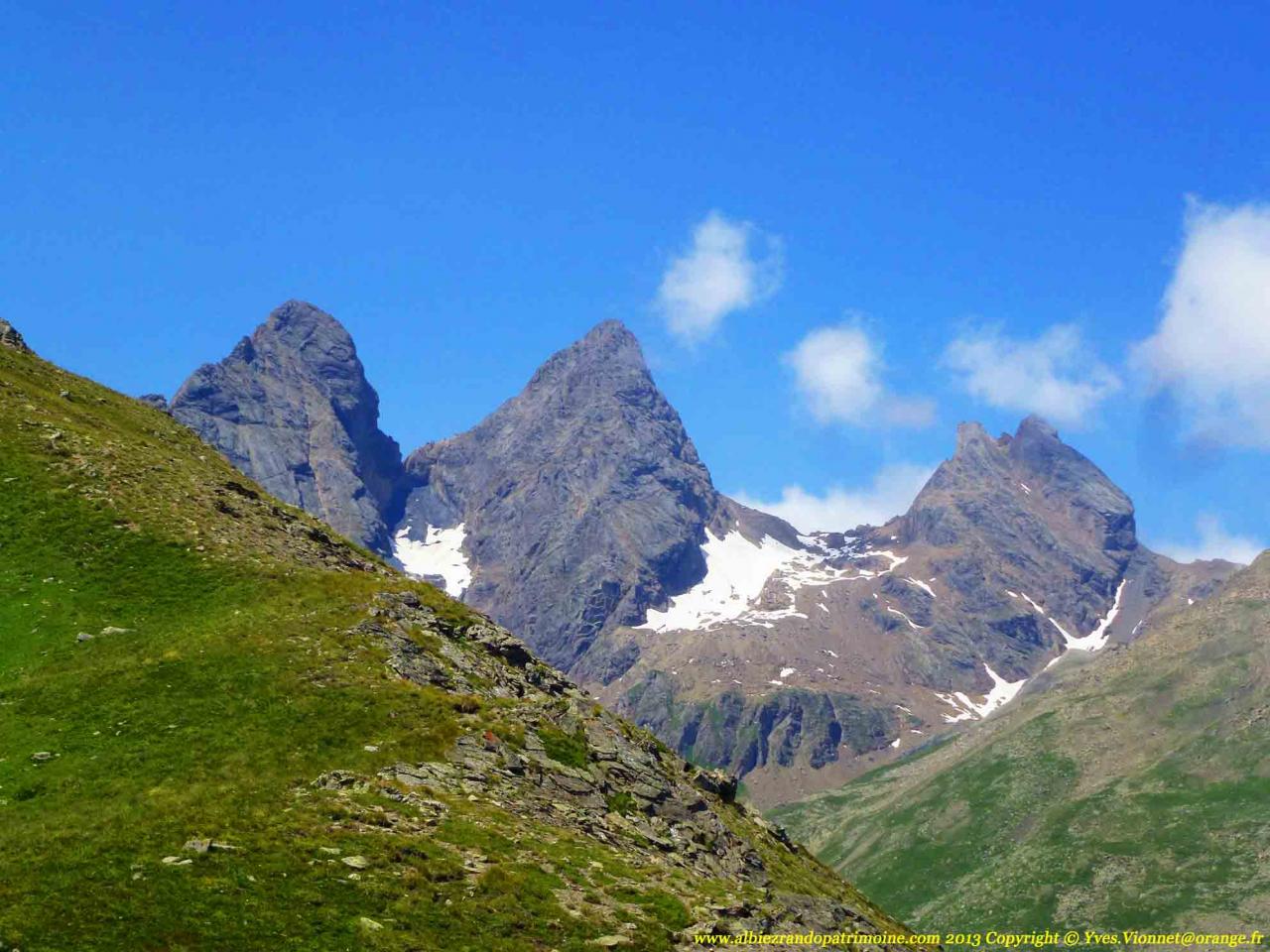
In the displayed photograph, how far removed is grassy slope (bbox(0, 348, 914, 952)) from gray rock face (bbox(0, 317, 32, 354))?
24.0 m

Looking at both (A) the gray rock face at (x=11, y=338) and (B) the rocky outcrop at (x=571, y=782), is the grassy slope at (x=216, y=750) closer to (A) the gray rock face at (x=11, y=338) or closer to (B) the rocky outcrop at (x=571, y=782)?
(B) the rocky outcrop at (x=571, y=782)

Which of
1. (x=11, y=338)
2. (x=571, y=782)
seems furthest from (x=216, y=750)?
(x=11, y=338)

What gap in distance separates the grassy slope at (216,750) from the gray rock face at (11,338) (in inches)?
945

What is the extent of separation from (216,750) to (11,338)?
67.3 metres

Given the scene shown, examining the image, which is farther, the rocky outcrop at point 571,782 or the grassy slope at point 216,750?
the rocky outcrop at point 571,782

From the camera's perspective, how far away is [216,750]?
43.7 m

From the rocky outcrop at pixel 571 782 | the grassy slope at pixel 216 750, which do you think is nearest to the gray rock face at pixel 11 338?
the grassy slope at pixel 216 750

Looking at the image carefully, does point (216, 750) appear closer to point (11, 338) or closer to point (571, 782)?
point (571, 782)

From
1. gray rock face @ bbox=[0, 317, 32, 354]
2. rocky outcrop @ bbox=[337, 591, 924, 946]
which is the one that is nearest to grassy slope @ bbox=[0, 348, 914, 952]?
rocky outcrop @ bbox=[337, 591, 924, 946]

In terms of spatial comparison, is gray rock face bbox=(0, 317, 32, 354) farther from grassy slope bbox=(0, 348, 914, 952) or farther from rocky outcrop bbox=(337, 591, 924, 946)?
rocky outcrop bbox=(337, 591, 924, 946)

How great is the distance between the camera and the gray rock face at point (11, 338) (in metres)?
93.6

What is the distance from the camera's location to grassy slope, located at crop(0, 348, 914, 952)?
33.1m

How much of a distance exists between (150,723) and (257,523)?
2650 cm

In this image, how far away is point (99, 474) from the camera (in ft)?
223
